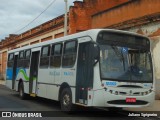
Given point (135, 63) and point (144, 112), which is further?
point (144, 112)

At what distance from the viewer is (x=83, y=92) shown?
42.8ft

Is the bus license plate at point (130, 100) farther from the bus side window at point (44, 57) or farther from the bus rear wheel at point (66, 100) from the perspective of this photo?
the bus side window at point (44, 57)

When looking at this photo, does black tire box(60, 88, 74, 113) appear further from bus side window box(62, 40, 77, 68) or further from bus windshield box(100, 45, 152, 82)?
bus windshield box(100, 45, 152, 82)

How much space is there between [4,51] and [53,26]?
87.1 feet

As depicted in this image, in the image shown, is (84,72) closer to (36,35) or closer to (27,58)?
(27,58)

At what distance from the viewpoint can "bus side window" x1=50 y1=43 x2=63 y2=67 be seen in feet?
51.0

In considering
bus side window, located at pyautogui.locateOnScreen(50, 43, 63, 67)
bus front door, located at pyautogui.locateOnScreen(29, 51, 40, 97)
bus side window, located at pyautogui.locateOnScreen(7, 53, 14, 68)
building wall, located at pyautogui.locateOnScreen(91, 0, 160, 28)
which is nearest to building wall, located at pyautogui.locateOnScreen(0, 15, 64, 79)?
building wall, located at pyautogui.locateOnScreen(91, 0, 160, 28)

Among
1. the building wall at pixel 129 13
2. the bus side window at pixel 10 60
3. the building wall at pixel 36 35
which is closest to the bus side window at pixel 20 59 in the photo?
the bus side window at pixel 10 60

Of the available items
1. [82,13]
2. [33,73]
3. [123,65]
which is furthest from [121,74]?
[82,13]

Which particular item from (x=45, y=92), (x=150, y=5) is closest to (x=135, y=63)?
(x=45, y=92)

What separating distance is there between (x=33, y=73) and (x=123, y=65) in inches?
286

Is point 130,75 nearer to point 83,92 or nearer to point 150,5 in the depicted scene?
point 83,92

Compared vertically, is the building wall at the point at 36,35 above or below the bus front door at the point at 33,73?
above

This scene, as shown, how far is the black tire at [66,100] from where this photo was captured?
13848 millimetres
